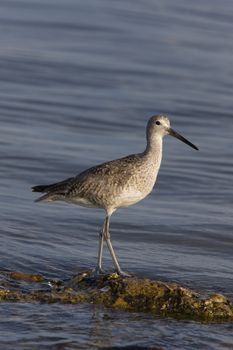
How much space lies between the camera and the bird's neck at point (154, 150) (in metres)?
10.7

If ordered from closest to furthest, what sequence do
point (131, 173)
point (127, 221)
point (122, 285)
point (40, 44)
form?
point (122, 285), point (131, 173), point (127, 221), point (40, 44)

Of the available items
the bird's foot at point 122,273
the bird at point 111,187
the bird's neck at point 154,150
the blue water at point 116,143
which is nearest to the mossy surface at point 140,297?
the blue water at point 116,143

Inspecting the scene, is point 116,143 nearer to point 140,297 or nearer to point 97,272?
point 97,272

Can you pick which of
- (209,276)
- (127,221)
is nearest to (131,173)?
(209,276)

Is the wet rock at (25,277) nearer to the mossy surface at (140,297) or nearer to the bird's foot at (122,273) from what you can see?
the mossy surface at (140,297)

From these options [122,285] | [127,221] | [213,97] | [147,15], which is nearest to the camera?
[122,285]

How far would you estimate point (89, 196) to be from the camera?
10.5 meters

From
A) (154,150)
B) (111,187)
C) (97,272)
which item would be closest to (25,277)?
(97,272)

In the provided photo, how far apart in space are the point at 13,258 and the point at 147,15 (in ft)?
43.8

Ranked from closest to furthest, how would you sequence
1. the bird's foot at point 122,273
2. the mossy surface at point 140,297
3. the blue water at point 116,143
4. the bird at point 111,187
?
the blue water at point 116,143 → the mossy surface at point 140,297 → the bird's foot at point 122,273 → the bird at point 111,187

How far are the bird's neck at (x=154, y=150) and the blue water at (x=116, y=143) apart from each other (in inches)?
41.9

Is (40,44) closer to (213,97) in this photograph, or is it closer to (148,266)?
(213,97)

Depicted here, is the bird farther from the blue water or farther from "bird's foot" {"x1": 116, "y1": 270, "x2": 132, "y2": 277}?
the blue water

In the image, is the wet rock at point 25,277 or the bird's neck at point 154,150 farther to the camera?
the bird's neck at point 154,150
